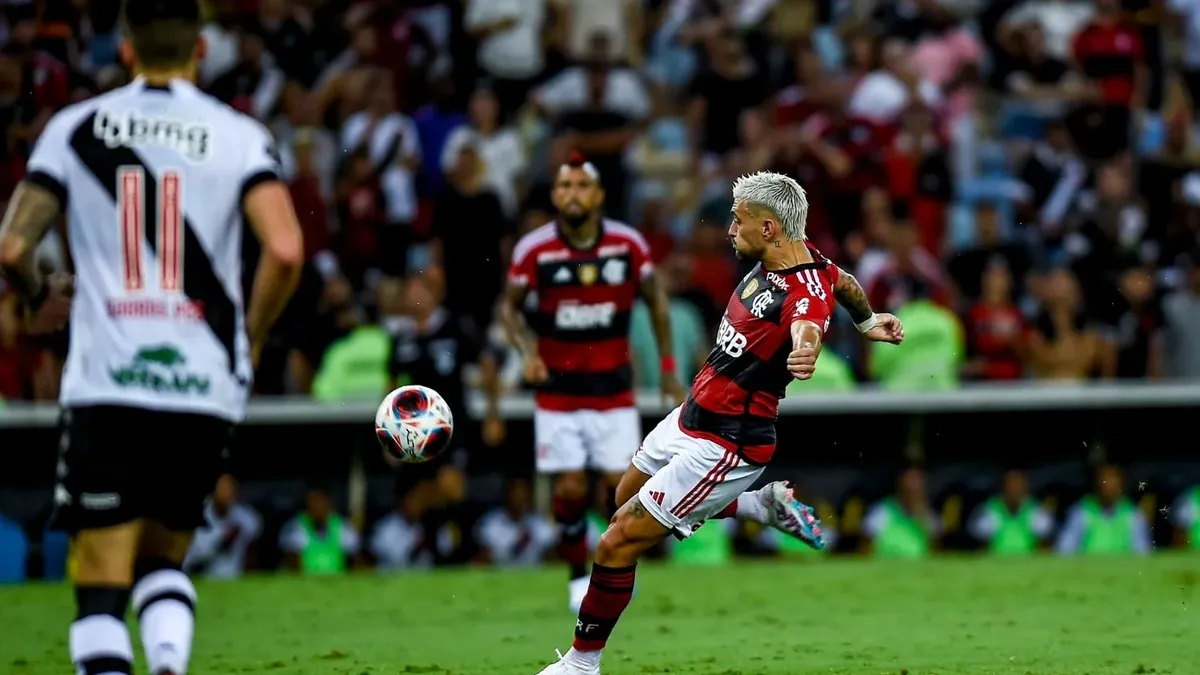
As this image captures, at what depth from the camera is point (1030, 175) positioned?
20734mm

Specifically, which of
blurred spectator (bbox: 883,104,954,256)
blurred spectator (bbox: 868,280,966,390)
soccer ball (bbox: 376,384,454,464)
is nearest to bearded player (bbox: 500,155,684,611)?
soccer ball (bbox: 376,384,454,464)

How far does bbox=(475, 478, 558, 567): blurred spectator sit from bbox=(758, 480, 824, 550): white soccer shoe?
7.56m

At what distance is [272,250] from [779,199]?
10.4 ft

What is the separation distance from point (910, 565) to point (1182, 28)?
9.21 m

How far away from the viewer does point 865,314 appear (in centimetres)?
930

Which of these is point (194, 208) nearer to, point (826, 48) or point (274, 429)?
point (274, 429)

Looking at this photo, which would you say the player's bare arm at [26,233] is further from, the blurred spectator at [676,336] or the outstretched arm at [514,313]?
the blurred spectator at [676,336]

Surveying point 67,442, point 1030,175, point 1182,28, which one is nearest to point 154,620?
point 67,442

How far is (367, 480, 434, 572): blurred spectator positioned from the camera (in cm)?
1753

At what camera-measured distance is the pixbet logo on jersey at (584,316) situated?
1317 centimetres

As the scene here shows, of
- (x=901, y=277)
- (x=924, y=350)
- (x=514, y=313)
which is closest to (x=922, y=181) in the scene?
(x=901, y=277)

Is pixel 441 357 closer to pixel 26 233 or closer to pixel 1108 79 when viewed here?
pixel 1108 79

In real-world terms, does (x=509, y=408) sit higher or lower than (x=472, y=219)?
lower

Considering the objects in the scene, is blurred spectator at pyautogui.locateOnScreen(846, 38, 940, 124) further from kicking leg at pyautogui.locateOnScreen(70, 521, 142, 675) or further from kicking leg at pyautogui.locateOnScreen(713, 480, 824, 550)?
kicking leg at pyautogui.locateOnScreen(70, 521, 142, 675)
